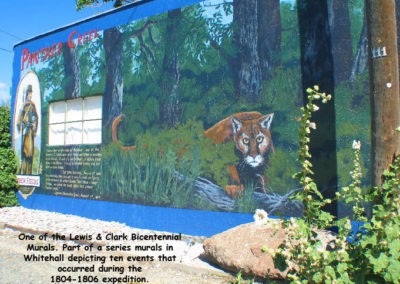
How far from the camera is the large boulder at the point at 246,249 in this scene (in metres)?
5.34

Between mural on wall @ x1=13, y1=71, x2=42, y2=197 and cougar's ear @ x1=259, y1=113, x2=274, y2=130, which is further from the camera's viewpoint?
mural on wall @ x1=13, y1=71, x2=42, y2=197

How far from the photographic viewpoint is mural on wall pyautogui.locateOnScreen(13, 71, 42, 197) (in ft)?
38.0

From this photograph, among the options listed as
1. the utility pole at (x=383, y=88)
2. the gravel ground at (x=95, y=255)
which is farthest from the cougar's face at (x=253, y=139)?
the utility pole at (x=383, y=88)

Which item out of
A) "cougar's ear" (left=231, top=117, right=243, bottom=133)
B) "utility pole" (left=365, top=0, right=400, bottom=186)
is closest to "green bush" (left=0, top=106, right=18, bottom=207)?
"cougar's ear" (left=231, top=117, right=243, bottom=133)

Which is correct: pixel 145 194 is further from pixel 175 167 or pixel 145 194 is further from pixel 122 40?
pixel 122 40

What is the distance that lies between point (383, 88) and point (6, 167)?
10710 mm

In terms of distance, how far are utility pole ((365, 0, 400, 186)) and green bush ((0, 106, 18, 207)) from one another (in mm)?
10422

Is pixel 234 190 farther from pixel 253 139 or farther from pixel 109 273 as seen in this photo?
pixel 109 273

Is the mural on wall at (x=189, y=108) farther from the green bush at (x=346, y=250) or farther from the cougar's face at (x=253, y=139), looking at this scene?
the green bush at (x=346, y=250)

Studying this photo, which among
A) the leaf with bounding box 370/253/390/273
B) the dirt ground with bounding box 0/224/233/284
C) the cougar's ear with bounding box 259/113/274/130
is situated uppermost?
the cougar's ear with bounding box 259/113/274/130

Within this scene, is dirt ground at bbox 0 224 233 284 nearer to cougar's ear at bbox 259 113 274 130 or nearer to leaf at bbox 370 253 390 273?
cougar's ear at bbox 259 113 274 130

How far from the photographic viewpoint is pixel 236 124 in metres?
7.23

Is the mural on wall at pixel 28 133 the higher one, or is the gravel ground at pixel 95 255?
the mural on wall at pixel 28 133

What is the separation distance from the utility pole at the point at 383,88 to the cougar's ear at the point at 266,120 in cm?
250
